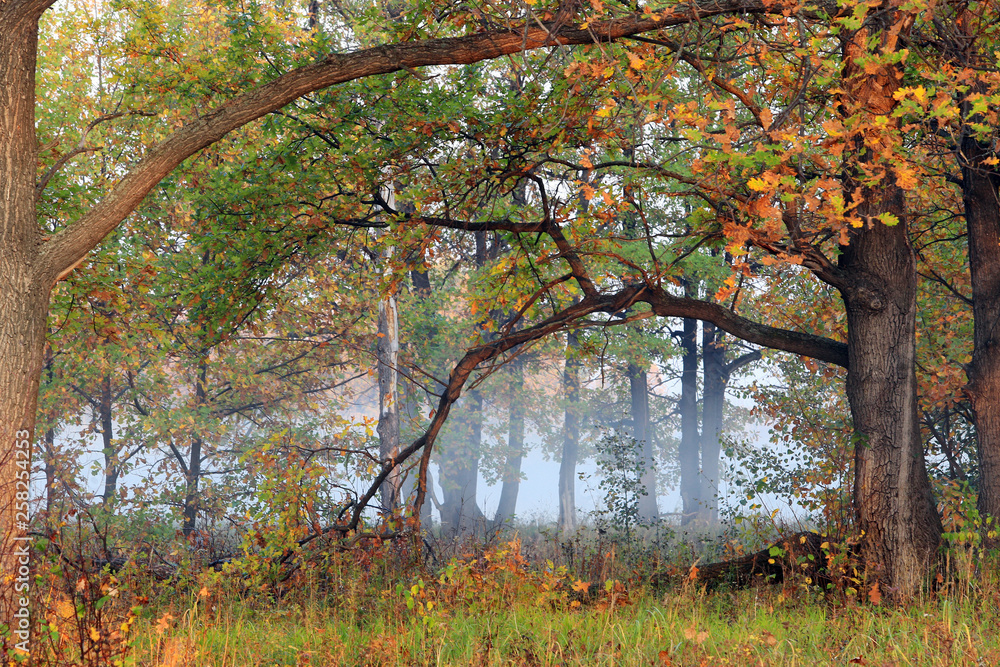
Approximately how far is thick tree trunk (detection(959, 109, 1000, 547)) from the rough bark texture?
1.37 m

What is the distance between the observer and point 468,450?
28.0m

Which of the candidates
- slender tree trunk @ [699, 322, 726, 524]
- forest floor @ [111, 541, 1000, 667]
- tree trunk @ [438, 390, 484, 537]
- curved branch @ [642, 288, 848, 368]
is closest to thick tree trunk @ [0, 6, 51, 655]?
forest floor @ [111, 541, 1000, 667]

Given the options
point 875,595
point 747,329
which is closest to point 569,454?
point 747,329

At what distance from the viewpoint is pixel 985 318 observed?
340 inches

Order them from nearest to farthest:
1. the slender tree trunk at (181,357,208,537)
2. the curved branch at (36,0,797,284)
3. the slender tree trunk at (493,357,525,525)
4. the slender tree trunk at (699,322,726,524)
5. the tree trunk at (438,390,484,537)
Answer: the curved branch at (36,0,797,284), the slender tree trunk at (181,357,208,537), the slender tree trunk at (699,322,726,524), the slender tree trunk at (493,357,525,525), the tree trunk at (438,390,484,537)

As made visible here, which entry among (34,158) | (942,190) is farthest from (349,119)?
(942,190)

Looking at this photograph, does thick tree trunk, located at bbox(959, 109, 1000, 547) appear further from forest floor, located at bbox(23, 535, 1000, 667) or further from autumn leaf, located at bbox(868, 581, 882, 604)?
autumn leaf, located at bbox(868, 581, 882, 604)

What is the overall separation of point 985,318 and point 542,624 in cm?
677

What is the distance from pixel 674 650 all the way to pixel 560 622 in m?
1.03

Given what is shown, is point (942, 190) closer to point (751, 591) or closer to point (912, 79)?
point (912, 79)

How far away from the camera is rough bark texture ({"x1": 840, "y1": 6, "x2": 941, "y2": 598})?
23.9 ft

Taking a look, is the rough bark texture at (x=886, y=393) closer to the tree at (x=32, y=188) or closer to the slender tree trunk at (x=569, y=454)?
the tree at (x=32, y=188)
